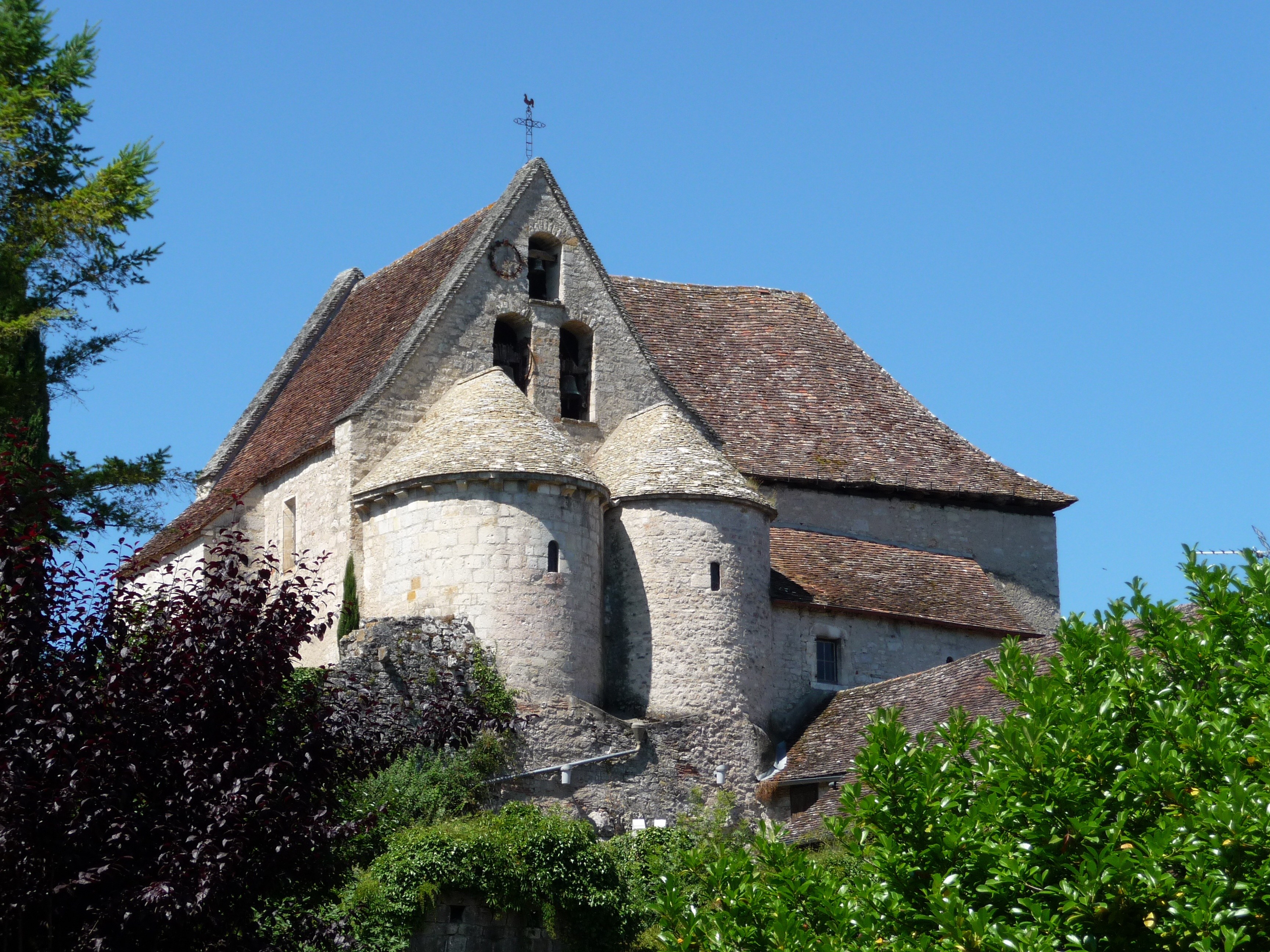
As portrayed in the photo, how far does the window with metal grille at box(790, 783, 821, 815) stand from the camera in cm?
3147

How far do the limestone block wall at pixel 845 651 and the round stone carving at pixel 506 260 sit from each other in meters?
7.57

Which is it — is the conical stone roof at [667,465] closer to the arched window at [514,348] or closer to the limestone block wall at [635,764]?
Answer: the arched window at [514,348]

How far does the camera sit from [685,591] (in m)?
32.4

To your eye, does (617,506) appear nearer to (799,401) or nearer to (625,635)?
(625,635)

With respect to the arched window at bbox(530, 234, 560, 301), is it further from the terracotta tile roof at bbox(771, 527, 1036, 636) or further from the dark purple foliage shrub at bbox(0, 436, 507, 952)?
the dark purple foliage shrub at bbox(0, 436, 507, 952)

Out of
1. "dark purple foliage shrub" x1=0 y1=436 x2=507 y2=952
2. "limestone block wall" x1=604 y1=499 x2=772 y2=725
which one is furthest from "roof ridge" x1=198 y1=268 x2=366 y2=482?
"dark purple foliage shrub" x1=0 y1=436 x2=507 y2=952

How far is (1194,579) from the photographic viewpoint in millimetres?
18047

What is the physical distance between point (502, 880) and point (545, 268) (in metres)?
14.5

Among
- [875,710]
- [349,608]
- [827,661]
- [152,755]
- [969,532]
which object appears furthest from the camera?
[969,532]

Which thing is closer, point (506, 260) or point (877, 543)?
point (506, 260)

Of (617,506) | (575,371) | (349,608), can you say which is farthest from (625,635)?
(575,371)

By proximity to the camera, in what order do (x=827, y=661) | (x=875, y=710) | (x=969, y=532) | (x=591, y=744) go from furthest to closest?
(x=969, y=532) < (x=827, y=661) < (x=591, y=744) < (x=875, y=710)

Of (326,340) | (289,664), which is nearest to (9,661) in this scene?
(289,664)

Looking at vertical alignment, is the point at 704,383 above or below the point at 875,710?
above
